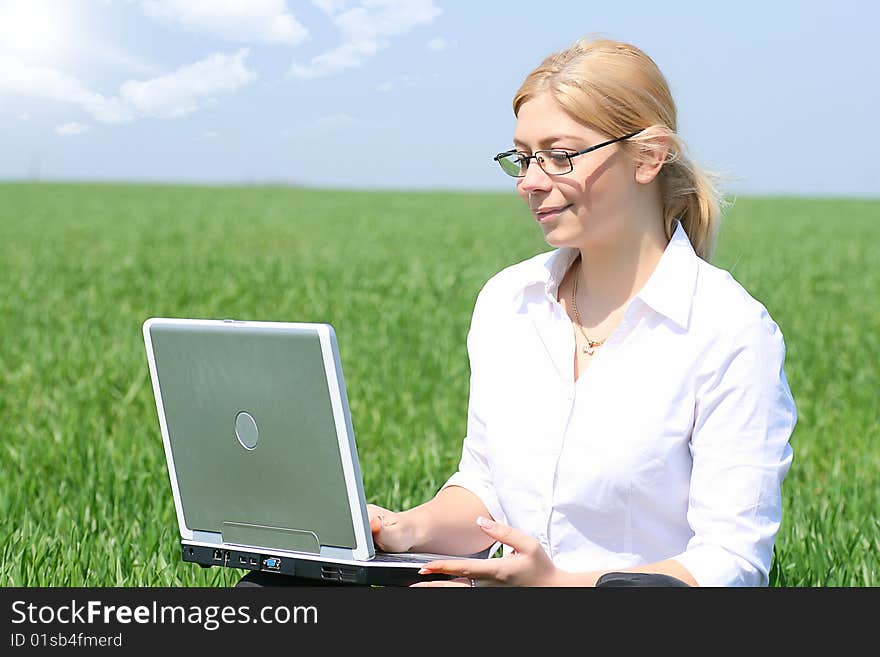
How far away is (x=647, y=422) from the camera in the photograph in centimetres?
255

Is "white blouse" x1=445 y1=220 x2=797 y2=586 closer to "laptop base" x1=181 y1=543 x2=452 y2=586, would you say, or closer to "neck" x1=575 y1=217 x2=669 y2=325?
"neck" x1=575 y1=217 x2=669 y2=325

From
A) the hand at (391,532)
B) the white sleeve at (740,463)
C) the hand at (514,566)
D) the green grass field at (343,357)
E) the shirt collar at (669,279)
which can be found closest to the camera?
the hand at (514,566)

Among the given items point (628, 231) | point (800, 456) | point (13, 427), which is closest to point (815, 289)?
point (800, 456)

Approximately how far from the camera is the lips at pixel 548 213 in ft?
8.67

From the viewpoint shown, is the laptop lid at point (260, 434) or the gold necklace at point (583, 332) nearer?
the laptop lid at point (260, 434)

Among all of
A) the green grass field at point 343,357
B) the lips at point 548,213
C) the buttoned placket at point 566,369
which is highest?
the lips at point 548,213

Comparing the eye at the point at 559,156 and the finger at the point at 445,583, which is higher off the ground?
the eye at the point at 559,156

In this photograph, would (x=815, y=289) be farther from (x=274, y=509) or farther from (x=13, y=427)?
(x=274, y=509)

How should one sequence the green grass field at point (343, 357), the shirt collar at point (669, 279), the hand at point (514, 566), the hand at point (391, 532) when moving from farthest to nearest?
the green grass field at point (343, 357) → the hand at point (391, 532) → the shirt collar at point (669, 279) → the hand at point (514, 566)

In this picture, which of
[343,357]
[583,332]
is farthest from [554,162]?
[343,357]

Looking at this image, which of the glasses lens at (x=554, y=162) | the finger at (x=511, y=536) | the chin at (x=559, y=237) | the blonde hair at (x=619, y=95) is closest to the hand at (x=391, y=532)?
the finger at (x=511, y=536)

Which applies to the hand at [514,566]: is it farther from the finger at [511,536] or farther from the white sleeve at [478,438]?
the white sleeve at [478,438]

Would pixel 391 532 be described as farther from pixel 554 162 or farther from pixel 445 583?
pixel 554 162

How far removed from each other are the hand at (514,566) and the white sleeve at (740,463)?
0.97ft
